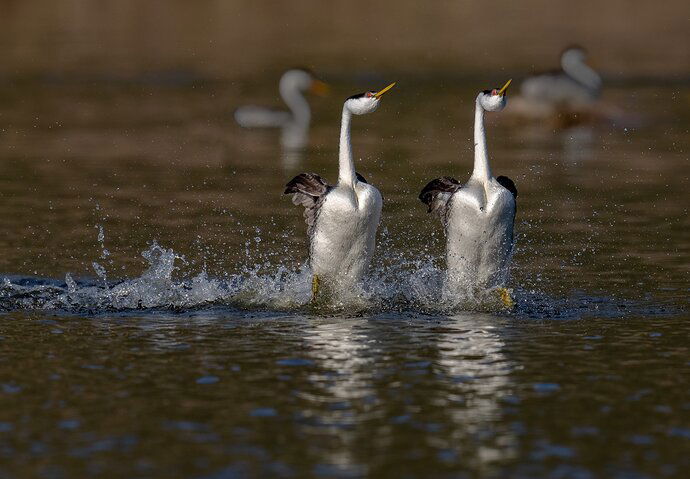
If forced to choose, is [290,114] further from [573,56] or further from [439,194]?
[439,194]

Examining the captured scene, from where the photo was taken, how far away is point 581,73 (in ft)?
124

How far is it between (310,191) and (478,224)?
1.84 m

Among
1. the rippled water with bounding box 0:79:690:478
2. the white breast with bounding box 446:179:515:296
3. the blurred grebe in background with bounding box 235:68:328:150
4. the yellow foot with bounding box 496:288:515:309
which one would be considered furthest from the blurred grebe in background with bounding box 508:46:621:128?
the yellow foot with bounding box 496:288:515:309

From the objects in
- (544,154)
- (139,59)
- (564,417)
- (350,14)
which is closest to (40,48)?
(139,59)

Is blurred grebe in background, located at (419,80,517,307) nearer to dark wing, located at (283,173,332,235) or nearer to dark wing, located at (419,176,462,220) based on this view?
dark wing, located at (419,176,462,220)

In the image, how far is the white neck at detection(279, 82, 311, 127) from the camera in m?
35.1

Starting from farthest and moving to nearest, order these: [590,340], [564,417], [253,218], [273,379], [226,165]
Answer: [226,165] → [253,218] → [590,340] → [273,379] → [564,417]

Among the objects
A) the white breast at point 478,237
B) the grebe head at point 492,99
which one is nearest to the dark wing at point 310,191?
the white breast at point 478,237

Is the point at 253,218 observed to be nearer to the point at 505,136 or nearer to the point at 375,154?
the point at 375,154

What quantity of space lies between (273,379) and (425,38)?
149 feet

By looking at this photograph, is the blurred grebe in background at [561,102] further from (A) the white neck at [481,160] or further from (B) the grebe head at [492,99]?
(A) the white neck at [481,160]

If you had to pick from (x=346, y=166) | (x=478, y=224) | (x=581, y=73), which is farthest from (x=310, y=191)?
(x=581, y=73)

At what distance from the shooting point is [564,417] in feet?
36.1

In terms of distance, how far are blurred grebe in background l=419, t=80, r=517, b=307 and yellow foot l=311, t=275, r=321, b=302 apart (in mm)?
1377
